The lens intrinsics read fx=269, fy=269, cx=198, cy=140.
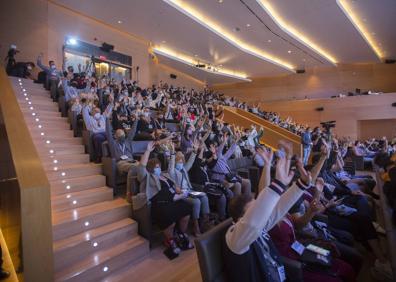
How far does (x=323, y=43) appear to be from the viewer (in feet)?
39.1

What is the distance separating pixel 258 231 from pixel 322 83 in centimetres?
1726

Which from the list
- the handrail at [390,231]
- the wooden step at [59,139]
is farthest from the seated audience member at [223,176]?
the wooden step at [59,139]

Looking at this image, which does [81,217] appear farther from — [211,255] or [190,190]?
[211,255]

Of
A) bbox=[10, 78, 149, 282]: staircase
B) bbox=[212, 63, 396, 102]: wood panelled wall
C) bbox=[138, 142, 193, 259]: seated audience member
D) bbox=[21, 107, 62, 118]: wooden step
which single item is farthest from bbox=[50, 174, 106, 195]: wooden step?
bbox=[212, 63, 396, 102]: wood panelled wall

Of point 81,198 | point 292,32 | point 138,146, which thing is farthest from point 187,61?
point 81,198

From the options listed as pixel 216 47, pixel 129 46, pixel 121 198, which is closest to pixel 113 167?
pixel 121 198

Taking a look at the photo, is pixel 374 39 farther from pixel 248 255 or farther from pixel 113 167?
pixel 248 255

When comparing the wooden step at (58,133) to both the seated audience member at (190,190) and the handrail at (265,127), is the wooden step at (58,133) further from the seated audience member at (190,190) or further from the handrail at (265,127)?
the handrail at (265,127)

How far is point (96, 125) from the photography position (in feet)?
14.2

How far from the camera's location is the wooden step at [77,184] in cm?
314

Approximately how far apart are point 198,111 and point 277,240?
822 cm

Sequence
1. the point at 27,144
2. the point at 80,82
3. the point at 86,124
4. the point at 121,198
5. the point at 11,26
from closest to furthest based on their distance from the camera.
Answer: the point at 27,144 → the point at 121,198 → the point at 86,124 → the point at 80,82 → the point at 11,26

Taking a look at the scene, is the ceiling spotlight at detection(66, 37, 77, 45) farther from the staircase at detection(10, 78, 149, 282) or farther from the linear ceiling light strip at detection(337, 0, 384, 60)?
the linear ceiling light strip at detection(337, 0, 384, 60)

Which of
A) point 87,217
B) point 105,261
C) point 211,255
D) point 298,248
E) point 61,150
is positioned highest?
point 61,150
